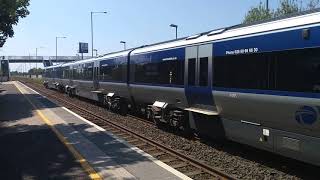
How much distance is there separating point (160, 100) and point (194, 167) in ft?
20.7

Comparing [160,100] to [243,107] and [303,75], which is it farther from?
[303,75]

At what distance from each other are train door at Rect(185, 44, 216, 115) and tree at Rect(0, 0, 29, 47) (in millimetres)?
23858

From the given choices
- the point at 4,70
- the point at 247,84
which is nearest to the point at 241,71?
the point at 247,84

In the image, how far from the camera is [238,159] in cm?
1208

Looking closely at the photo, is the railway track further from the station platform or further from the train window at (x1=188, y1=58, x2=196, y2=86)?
the train window at (x1=188, y1=58, x2=196, y2=86)

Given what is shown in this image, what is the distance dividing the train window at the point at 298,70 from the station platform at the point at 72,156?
2.69m

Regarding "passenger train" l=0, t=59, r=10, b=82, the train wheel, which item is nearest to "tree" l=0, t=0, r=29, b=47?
the train wheel

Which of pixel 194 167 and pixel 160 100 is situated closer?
pixel 194 167

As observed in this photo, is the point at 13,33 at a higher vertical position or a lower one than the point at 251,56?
higher

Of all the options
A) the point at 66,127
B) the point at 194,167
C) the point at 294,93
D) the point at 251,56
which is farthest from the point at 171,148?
the point at 66,127

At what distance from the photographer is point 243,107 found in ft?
37.8

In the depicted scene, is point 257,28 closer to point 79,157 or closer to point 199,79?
point 199,79

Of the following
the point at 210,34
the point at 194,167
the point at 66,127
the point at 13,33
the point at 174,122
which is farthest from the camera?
the point at 13,33

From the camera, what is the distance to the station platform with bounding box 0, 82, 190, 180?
10.7 meters
